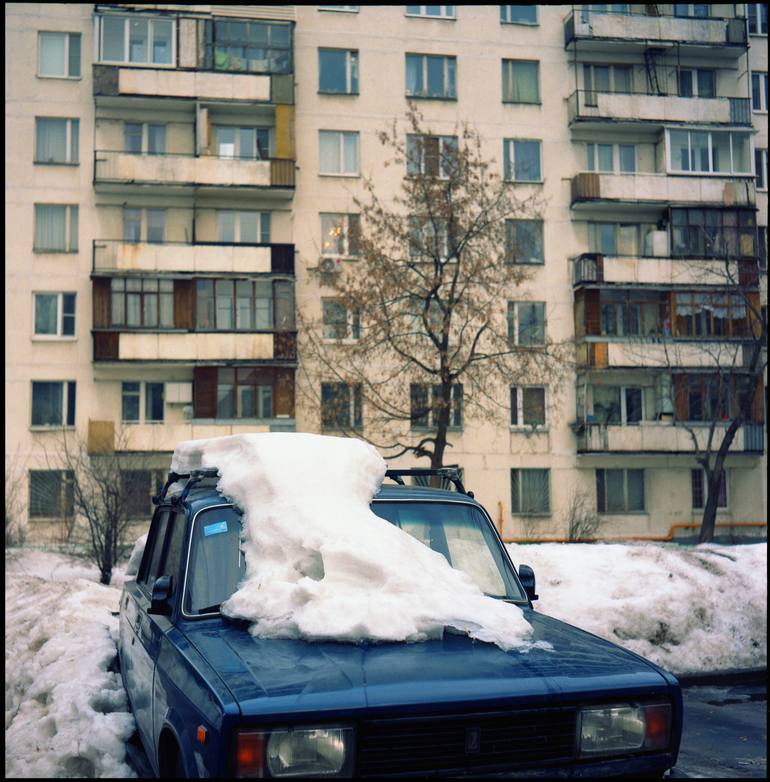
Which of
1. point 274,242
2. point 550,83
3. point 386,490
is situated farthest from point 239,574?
point 550,83

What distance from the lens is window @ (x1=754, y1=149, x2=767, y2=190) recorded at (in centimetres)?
3547

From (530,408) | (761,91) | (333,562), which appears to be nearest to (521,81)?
(761,91)

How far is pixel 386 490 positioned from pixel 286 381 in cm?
2453

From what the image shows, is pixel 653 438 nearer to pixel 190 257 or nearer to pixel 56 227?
pixel 190 257

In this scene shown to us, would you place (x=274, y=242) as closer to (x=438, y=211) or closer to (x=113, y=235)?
(x=113, y=235)

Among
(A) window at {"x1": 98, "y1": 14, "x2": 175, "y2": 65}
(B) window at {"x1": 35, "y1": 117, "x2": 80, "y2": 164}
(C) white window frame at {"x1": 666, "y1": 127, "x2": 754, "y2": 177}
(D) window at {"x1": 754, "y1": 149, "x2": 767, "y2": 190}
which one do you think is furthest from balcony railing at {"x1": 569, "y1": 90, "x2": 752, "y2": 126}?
(B) window at {"x1": 35, "y1": 117, "x2": 80, "y2": 164}

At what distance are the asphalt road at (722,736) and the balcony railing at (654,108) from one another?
2777 cm

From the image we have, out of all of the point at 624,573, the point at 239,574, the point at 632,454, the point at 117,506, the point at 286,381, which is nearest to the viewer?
the point at 239,574

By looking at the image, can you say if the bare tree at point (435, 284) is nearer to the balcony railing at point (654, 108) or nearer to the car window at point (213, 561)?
the car window at point (213, 561)

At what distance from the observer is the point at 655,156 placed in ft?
112

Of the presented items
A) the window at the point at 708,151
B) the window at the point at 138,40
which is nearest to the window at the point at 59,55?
the window at the point at 138,40

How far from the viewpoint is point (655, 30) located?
33.5 metres

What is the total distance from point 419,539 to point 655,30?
3343 centimetres

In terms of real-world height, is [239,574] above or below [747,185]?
below
